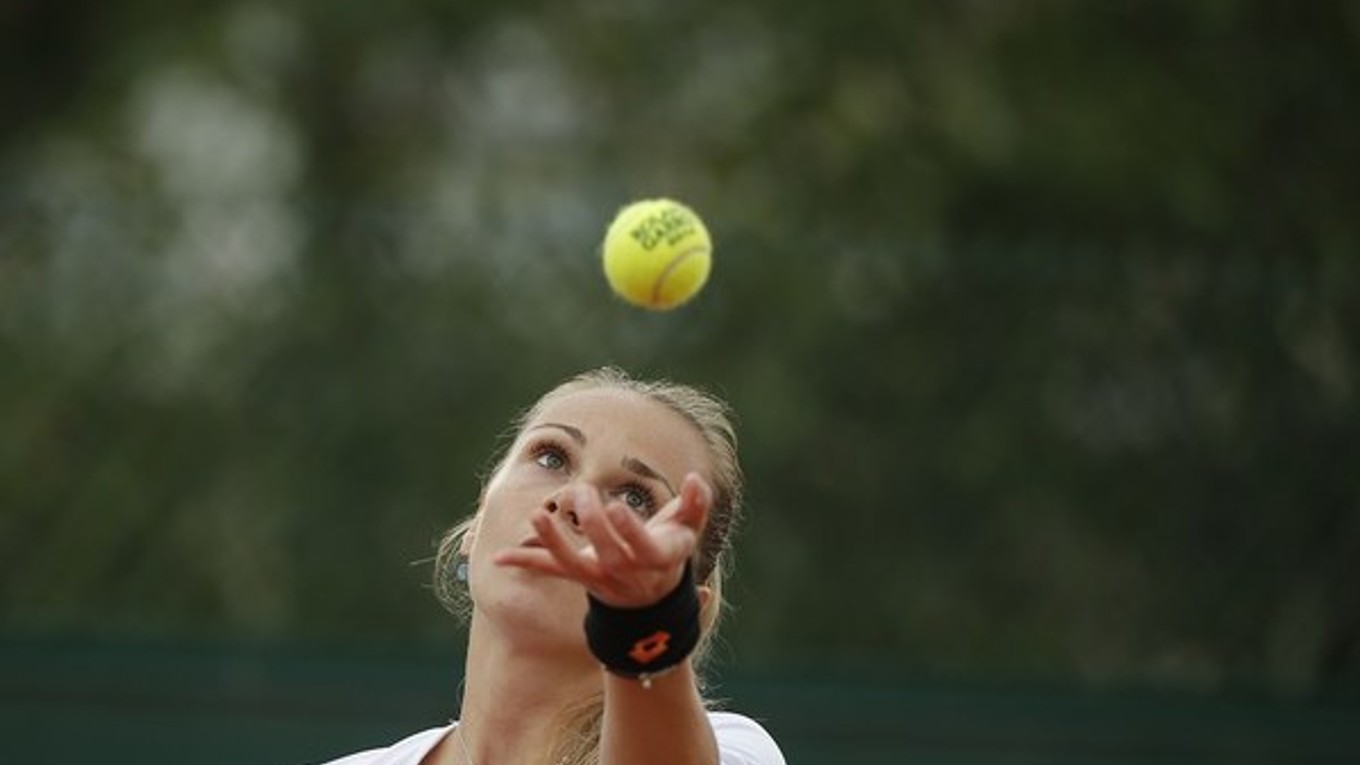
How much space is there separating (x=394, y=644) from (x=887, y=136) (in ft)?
15.1

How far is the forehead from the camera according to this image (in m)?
3.77

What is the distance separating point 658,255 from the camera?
510 centimetres

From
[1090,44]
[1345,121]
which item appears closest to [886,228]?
[1090,44]

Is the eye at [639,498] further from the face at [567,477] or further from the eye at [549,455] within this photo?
the eye at [549,455]

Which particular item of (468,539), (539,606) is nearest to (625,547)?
(539,606)

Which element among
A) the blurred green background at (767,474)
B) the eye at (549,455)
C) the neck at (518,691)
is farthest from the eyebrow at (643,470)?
the blurred green background at (767,474)

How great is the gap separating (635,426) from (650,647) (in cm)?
78

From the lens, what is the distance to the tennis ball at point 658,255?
16.8 ft

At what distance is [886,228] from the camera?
37.2ft

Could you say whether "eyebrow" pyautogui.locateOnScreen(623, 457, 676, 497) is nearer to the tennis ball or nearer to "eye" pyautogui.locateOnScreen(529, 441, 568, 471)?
"eye" pyautogui.locateOnScreen(529, 441, 568, 471)

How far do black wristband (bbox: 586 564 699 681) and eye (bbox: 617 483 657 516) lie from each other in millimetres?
622

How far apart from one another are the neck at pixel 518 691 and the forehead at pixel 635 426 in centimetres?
30

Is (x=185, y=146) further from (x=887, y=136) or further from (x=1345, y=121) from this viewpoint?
(x=1345, y=121)

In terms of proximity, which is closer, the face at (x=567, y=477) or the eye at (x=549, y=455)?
the face at (x=567, y=477)
